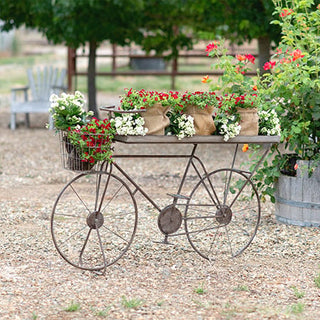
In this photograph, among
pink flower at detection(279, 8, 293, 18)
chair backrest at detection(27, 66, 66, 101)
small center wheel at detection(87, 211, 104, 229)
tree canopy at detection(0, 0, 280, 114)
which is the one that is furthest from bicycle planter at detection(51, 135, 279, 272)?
chair backrest at detection(27, 66, 66, 101)

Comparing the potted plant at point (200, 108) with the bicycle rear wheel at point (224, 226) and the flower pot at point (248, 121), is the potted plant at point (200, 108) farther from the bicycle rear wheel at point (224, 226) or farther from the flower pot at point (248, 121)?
the bicycle rear wheel at point (224, 226)

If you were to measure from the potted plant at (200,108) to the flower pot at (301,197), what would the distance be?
1287 millimetres

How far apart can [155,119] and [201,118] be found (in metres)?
0.31

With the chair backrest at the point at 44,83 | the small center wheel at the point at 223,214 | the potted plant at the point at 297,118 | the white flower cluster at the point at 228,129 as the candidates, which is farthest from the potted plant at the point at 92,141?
the chair backrest at the point at 44,83

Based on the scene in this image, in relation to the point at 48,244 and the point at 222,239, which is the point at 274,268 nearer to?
the point at 222,239

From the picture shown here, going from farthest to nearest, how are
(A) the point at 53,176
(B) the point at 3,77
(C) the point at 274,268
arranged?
(B) the point at 3,77 < (A) the point at 53,176 < (C) the point at 274,268

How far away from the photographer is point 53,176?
7578 millimetres

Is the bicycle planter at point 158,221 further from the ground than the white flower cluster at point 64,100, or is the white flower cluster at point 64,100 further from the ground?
the white flower cluster at point 64,100

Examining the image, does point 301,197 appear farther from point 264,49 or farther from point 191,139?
point 264,49

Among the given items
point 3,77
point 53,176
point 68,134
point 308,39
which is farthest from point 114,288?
point 3,77

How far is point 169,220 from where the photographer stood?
458 centimetres

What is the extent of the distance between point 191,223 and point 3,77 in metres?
16.0

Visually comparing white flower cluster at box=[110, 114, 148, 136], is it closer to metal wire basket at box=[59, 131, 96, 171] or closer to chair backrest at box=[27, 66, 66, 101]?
metal wire basket at box=[59, 131, 96, 171]

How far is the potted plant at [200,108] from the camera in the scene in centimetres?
433
